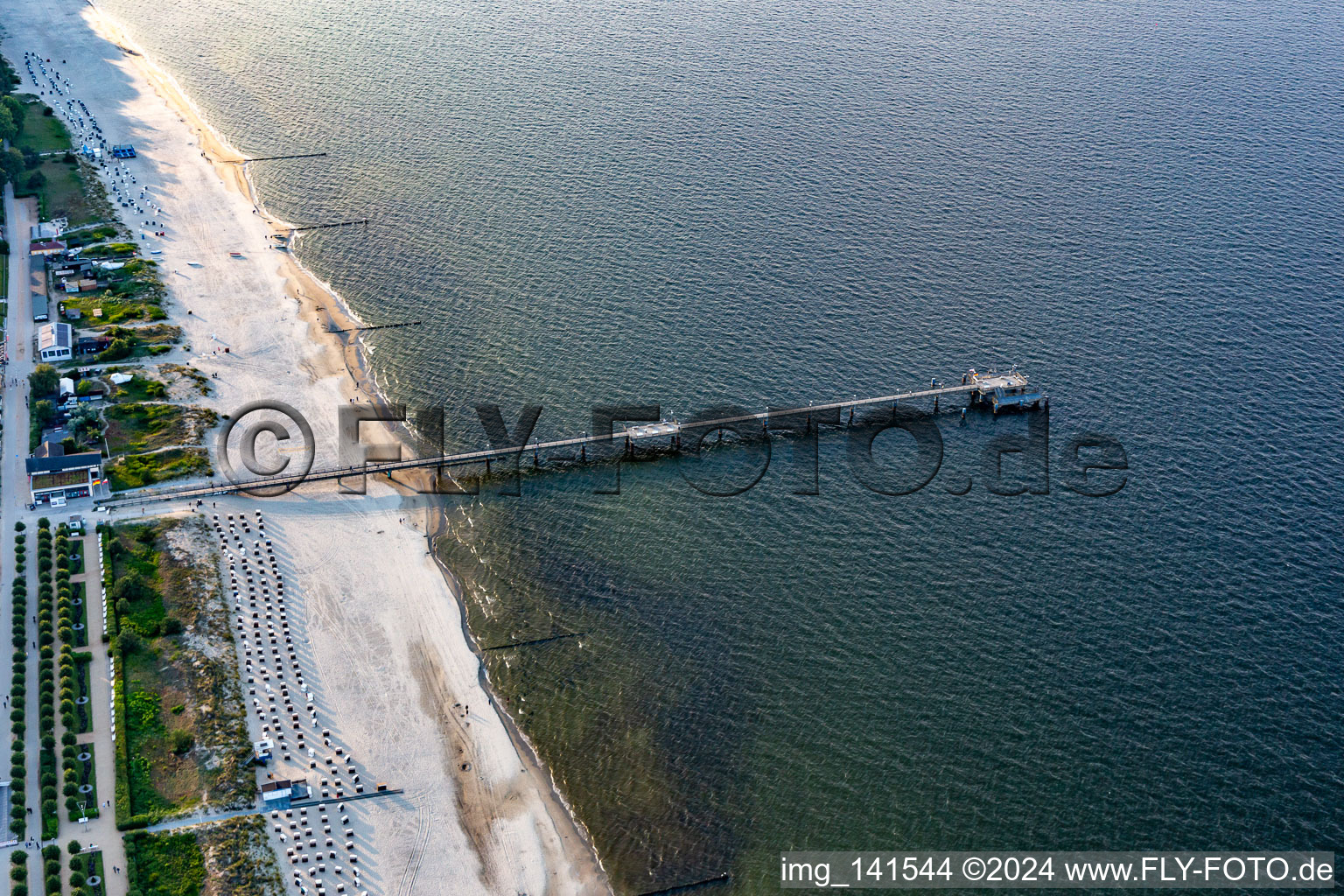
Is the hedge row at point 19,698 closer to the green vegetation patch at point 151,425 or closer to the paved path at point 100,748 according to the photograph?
the paved path at point 100,748

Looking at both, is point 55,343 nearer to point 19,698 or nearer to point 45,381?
point 45,381

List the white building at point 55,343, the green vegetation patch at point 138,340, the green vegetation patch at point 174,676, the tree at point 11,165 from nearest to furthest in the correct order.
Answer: the green vegetation patch at point 174,676
the white building at point 55,343
the green vegetation patch at point 138,340
the tree at point 11,165

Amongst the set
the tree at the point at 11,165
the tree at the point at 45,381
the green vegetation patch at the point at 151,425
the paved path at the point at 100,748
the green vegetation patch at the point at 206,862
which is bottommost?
the green vegetation patch at the point at 206,862

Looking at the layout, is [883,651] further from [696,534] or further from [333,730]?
[333,730]

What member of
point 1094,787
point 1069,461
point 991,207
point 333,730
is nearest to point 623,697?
point 333,730

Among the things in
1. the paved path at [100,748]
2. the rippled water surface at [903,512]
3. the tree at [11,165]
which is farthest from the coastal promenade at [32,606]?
the rippled water surface at [903,512]

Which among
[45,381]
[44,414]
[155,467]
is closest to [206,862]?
[155,467]

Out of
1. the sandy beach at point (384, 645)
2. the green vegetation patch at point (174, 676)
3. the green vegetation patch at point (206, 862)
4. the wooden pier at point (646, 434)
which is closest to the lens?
the green vegetation patch at point (206, 862)

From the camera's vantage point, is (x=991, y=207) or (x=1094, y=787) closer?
(x=1094, y=787)
